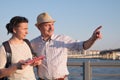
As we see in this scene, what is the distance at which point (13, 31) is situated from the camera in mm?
4109

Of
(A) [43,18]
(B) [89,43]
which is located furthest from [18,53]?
(B) [89,43]

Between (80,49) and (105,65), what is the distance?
3401 mm

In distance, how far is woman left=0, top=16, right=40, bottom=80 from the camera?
3811 millimetres

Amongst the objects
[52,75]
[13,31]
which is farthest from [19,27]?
[52,75]

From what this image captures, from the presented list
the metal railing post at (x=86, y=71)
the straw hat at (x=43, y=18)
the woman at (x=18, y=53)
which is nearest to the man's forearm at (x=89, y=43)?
the straw hat at (x=43, y=18)

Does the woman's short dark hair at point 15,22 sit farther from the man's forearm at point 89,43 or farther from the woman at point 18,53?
the man's forearm at point 89,43

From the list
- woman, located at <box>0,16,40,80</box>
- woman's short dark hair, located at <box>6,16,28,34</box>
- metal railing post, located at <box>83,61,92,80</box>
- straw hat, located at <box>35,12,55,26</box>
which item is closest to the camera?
woman, located at <box>0,16,40,80</box>

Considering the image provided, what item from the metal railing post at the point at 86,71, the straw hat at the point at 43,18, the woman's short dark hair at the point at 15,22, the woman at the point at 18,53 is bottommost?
the metal railing post at the point at 86,71

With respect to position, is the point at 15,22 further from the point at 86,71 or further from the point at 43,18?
the point at 86,71

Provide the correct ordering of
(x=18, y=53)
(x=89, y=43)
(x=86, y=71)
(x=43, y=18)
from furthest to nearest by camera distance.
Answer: (x=86, y=71) < (x=43, y=18) < (x=89, y=43) < (x=18, y=53)

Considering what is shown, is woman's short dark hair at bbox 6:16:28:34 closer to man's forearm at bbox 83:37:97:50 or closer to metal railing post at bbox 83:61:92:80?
man's forearm at bbox 83:37:97:50

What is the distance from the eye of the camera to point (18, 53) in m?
4.01

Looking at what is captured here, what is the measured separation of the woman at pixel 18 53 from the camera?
3.81m

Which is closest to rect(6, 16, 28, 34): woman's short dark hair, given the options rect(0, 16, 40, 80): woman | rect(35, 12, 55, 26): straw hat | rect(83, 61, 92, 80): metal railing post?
rect(0, 16, 40, 80): woman
